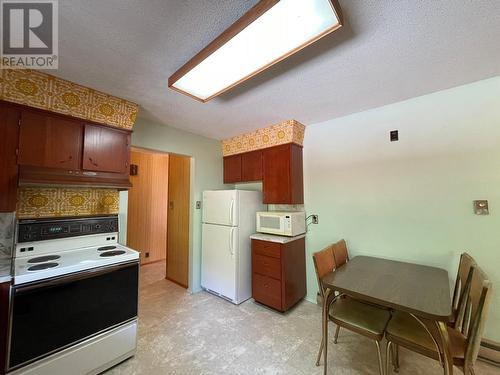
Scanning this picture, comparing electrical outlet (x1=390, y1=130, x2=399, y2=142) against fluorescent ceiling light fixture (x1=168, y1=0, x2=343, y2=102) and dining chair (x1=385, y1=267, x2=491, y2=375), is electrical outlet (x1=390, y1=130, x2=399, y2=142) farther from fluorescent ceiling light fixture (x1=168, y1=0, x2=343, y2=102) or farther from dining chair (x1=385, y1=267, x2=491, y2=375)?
fluorescent ceiling light fixture (x1=168, y1=0, x2=343, y2=102)

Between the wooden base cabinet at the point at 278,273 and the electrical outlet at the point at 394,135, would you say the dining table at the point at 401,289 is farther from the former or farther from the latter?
the electrical outlet at the point at 394,135

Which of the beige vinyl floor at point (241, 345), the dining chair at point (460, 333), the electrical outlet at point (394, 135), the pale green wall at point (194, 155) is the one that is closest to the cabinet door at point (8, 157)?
the pale green wall at point (194, 155)

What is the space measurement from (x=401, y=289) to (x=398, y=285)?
0.07 metres

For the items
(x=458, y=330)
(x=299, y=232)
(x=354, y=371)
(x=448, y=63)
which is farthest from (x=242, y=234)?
(x=448, y=63)

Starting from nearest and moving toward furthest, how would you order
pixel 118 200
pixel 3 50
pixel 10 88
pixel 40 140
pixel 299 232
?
1. pixel 3 50
2. pixel 10 88
3. pixel 40 140
4. pixel 118 200
5. pixel 299 232

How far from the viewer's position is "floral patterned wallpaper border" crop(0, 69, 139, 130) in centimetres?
165

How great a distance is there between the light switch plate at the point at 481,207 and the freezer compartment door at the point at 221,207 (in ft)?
7.92

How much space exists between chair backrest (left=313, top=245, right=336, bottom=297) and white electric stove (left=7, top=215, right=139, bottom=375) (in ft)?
5.12

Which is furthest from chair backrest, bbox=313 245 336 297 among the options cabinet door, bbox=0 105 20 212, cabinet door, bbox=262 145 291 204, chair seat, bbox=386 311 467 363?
cabinet door, bbox=0 105 20 212

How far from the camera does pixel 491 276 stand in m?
1.83

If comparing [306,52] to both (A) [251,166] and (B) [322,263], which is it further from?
(A) [251,166]

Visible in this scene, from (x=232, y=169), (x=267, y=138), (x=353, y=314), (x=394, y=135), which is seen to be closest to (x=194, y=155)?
(x=232, y=169)

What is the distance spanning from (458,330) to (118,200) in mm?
3230

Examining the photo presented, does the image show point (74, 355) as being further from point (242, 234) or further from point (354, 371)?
point (354, 371)
